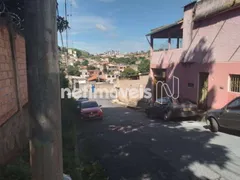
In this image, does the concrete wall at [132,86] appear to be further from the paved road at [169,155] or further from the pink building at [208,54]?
the paved road at [169,155]

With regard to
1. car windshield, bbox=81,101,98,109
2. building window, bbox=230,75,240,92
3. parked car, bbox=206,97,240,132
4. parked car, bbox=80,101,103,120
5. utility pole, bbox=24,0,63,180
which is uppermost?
utility pole, bbox=24,0,63,180

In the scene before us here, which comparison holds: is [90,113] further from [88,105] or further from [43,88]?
[43,88]

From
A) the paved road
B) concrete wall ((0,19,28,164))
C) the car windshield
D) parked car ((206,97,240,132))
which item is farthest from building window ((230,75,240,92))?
concrete wall ((0,19,28,164))

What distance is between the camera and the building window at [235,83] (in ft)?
38.5

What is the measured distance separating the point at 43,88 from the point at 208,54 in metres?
14.1

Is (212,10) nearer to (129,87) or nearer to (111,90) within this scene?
(129,87)

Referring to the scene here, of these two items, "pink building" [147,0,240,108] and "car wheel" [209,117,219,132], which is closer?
"car wheel" [209,117,219,132]

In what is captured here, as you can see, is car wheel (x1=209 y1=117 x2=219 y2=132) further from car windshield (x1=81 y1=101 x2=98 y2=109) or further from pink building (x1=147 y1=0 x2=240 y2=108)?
car windshield (x1=81 y1=101 x2=98 y2=109)

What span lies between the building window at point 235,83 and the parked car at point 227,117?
3.00 m

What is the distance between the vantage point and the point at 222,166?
5766 mm

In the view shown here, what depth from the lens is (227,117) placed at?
9.13 meters

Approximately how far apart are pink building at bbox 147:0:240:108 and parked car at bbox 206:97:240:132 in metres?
2.89

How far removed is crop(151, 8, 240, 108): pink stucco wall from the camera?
12023 mm

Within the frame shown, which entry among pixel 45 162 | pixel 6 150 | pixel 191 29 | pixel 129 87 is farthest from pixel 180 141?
pixel 129 87
